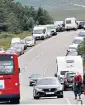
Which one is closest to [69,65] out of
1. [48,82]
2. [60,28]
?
[48,82]

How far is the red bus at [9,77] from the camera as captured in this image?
32.6 m

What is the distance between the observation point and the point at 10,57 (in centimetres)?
3278

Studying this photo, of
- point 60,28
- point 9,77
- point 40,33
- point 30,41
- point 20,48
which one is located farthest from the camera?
point 60,28

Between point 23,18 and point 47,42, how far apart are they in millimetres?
33029

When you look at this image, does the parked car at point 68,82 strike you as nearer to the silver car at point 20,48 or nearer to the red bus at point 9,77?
the red bus at point 9,77

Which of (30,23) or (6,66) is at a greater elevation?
(6,66)

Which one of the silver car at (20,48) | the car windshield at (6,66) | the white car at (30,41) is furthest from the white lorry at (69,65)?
the white car at (30,41)

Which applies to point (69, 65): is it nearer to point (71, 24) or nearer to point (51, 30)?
point (51, 30)

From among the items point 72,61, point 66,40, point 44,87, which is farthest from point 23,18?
point 44,87

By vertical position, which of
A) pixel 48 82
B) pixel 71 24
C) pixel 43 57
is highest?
pixel 48 82

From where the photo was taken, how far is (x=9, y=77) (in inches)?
1286

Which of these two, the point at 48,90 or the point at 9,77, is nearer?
the point at 9,77

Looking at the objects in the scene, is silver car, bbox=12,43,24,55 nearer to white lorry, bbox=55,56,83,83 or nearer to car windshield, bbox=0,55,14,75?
white lorry, bbox=55,56,83,83

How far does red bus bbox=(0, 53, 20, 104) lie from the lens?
3262 centimetres
